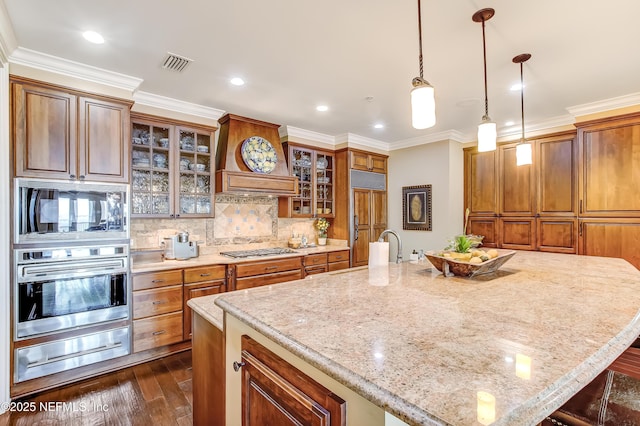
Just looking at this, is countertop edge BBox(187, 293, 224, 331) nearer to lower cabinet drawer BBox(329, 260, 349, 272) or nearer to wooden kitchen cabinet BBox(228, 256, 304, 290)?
wooden kitchen cabinet BBox(228, 256, 304, 290)

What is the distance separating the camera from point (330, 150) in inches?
190

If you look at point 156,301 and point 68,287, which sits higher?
point 68,287

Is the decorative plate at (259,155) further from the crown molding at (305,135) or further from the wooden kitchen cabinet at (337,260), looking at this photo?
the wooden kitchen cabinet at (337,260)

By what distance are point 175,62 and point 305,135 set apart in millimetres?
2261

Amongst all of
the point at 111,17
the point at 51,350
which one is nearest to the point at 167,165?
the point at 111,17

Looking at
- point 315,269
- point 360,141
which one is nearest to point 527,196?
point 360,141

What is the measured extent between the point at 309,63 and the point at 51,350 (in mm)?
3074

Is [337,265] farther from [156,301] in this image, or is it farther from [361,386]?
[361,386]

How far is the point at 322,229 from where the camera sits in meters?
4.95

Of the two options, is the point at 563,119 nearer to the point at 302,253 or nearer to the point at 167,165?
the point at 302,253

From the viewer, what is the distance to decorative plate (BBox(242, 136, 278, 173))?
3795 mm

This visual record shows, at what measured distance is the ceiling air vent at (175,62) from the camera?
241 cm

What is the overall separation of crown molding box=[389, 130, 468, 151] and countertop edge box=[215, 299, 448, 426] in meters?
4.37

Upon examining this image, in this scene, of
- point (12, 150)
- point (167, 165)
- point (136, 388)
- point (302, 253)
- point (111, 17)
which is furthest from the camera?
point (302, 253)
